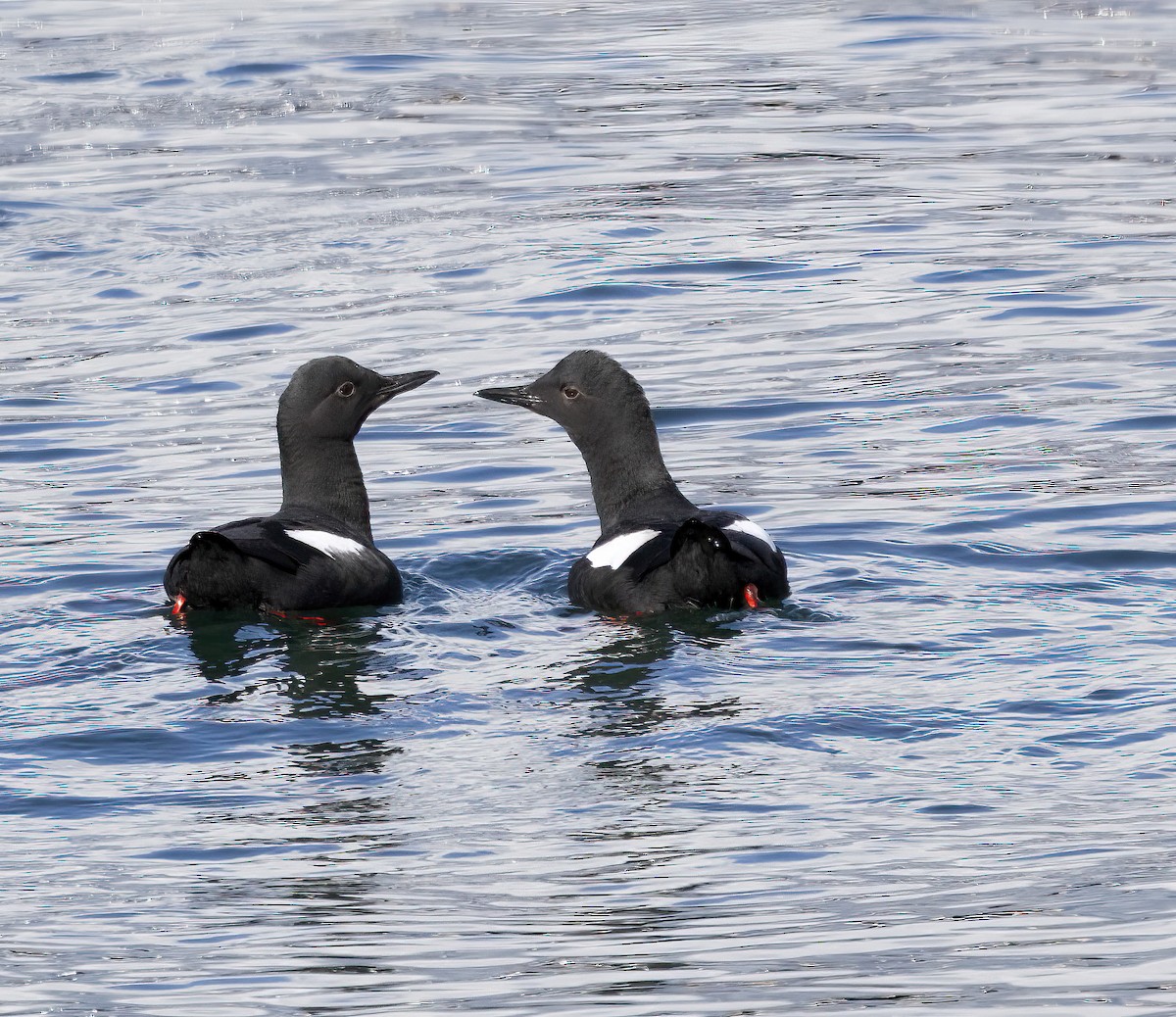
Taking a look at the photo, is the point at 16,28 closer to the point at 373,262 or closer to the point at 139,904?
the point at 373,262

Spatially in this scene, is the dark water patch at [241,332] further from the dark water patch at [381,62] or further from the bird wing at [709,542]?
the dark water patch at [381,62]

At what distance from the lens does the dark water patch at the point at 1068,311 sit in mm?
15336

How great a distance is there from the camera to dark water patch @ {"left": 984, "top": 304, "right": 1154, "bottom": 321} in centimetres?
1534

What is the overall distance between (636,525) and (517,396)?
46.7 inches

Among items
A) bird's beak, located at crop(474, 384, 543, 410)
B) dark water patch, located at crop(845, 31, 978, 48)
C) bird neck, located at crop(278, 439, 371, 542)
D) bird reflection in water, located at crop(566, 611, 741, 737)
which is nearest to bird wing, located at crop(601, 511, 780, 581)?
bird reflection in water, located at crop(566, 611, 741, 737)

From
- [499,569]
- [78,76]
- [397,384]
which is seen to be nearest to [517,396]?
[397,384]

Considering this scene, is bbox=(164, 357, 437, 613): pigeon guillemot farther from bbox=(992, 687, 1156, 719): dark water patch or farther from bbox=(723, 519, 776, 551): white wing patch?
bbox=(992, 687, 1156, 719): dark water patch

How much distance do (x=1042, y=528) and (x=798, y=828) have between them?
4.61m

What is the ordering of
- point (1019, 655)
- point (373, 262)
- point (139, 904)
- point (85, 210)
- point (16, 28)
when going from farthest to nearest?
point (16, 28), point (85, 210), point (373, 262), point (1019, 655), point (139, 904)

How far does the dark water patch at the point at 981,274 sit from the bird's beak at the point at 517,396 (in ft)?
21.4

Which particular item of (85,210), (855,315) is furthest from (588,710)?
(85,210)

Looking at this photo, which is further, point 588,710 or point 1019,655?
point 1019,655

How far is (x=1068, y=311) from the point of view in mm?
15477

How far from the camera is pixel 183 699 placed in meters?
8.36
